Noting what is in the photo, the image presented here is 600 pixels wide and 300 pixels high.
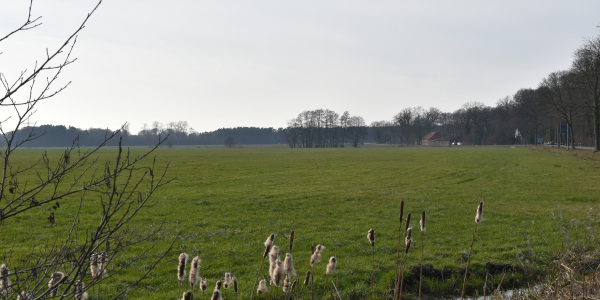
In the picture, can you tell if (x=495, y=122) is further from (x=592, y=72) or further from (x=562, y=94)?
(x=592, y=72)

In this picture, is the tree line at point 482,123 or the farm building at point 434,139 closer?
the tree line at point 482,123

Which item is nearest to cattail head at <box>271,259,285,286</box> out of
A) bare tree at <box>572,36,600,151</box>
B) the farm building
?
A: bare tree at <box>572,36,600,151</box>

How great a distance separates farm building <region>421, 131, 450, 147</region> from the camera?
552ft

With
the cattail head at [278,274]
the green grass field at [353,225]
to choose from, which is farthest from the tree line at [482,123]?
the cattail head at [278,274]

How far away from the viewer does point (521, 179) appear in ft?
108

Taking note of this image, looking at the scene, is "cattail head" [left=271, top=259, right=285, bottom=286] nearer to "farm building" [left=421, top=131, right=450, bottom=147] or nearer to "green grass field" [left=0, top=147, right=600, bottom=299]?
"green grass field" [left=0, top=147, right=600, bottom=299]

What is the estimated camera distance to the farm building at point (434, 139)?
168125 mm

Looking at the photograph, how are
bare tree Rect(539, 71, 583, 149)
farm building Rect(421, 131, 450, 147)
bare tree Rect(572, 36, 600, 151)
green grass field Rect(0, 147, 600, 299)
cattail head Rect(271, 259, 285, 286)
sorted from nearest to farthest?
1. cattail head Rect(271, 259, 285, 286)
2. green grass field Rect(0, 147, 600, 299)
3. bare tree Rect(572, 36, 600, 151)
4. bare tree Rect(539, 71, 583, 149)
5. farm building Rect(421, 131, 450, 147)

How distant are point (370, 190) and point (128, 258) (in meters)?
18.6

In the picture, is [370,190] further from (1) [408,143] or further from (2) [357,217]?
(1) [408,143]

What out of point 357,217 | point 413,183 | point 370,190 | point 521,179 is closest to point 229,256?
point 357,217

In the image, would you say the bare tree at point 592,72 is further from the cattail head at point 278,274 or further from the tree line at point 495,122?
the cattail head at point 278,274

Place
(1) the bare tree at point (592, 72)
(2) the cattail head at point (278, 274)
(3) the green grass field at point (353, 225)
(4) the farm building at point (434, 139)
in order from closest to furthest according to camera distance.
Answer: (2) the cattail head at point (278, 274)
(3) the green grass field at point (353, 225)
(1) the bare tree at point (592, 72)
(4) the farm building at point (434, 139)

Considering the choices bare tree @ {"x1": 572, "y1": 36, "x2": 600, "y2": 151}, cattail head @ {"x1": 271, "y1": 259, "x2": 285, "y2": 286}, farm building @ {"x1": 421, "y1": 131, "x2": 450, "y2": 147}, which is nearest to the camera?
cattail head @ {"x1": 271, "y1": 259, "x2": 285, "y2": 286}
